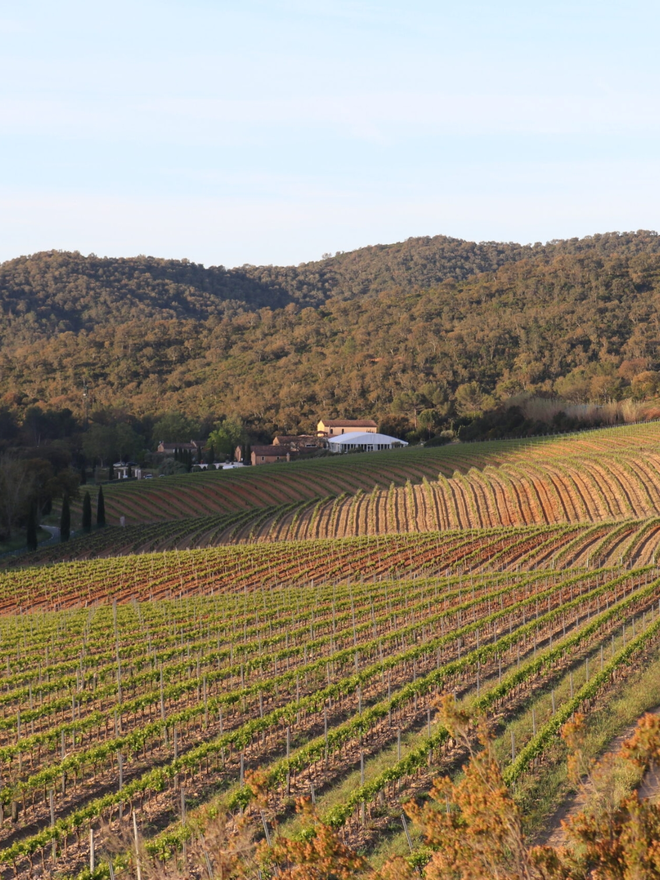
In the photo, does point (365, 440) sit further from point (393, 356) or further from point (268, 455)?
point (393, 356)

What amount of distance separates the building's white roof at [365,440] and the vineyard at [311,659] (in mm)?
33029

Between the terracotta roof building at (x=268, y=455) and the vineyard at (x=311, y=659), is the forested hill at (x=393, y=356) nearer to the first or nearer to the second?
the terracotta roof building at (x=268, y=455)

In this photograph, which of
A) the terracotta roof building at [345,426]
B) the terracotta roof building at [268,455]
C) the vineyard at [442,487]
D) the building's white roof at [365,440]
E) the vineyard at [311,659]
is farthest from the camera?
the terracotta roof building at [345,426]

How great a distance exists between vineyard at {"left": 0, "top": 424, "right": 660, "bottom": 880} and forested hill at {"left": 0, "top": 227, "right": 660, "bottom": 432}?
166 feet

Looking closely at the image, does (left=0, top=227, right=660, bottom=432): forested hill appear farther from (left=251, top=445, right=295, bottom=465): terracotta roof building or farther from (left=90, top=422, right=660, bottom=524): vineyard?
(left=90, top=422, right=660, bottom=524): vineyard

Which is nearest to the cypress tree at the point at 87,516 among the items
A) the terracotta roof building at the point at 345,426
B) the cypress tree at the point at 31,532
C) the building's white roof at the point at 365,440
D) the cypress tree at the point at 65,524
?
the cypress tree at the point at 65,524

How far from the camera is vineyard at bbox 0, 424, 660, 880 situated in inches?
534

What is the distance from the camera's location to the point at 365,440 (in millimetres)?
87562

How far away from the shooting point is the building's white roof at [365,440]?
87.0 m

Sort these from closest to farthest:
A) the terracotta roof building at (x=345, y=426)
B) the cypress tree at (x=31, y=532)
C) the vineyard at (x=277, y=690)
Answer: the vineyard at (x=277, y=690), the cypress tree at (x=31, y=532), the terracotta roof building at (x=345, y=426)

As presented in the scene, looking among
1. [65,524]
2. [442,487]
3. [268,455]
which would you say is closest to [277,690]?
[442,487]

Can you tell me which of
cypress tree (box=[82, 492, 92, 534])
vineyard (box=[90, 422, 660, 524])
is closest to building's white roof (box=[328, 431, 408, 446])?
vineyard (box=[90, 422, 660, 524])

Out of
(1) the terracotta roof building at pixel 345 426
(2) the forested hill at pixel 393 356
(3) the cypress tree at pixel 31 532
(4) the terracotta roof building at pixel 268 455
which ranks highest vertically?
(2) the forested hill at pixel 393 356

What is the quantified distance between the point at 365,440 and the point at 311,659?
65.6 meters
